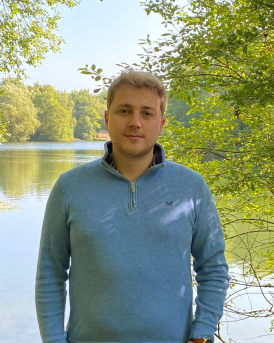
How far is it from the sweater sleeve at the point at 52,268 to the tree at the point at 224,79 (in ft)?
4.10

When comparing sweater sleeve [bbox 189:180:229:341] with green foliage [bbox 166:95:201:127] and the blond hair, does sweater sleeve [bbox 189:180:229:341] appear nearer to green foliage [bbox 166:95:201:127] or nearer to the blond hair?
the blond hair

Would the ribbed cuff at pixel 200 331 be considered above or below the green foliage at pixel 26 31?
below

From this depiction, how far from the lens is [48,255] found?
40.0 inches

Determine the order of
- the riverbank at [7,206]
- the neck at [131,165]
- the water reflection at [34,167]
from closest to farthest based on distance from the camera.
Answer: the neck at [131,165]
the riverbank at [7,206]
the water reflection at [34,167]

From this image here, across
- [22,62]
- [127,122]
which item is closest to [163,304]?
[127,122]

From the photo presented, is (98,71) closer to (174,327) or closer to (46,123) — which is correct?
(174,327)

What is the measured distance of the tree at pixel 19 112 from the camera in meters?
13.2

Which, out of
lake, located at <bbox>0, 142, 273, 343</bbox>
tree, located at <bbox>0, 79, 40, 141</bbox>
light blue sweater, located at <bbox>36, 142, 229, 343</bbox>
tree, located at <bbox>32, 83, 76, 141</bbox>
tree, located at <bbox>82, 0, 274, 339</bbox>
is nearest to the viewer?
light blue sweater, located at <bbox>36, 142, 229, 343</bbox>

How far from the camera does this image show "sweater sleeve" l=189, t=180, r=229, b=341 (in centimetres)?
102

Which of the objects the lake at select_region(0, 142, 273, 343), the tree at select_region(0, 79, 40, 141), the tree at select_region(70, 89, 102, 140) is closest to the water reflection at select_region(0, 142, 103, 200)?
the lake at select_region(0, 142, 273, 343)

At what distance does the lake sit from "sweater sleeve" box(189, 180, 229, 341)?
116cm

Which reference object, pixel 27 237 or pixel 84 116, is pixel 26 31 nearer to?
pixel 27 237

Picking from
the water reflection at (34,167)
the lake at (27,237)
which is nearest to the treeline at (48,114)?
the lake at (27,237)

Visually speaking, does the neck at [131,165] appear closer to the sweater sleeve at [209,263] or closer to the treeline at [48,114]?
the sweater sleeve at [209,263]
